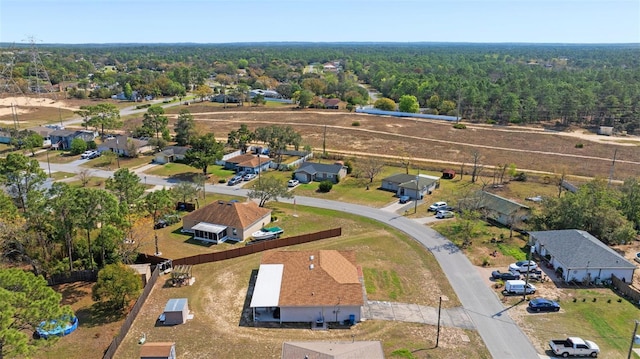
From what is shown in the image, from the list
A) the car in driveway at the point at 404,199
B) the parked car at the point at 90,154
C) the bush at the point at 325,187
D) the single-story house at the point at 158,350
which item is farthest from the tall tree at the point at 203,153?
the single-story house at the point at 158,350

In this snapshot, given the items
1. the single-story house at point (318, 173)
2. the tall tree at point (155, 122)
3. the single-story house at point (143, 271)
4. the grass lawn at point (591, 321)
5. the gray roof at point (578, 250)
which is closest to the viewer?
the grass lawn at point (591, 321)

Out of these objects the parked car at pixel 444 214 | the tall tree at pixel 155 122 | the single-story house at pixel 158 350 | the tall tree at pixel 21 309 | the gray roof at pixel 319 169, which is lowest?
the parked car at pixel 444 214

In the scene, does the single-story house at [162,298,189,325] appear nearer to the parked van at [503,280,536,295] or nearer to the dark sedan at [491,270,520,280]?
the parked van at [503,280,536,295]

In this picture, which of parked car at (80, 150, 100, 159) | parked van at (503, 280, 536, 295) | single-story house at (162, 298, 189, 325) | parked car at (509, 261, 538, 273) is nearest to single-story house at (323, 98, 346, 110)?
parked car at (80, 150, 100, 159)

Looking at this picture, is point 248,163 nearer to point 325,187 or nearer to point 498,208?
point 325,187

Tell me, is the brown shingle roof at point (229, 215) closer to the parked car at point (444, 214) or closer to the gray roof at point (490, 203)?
the parked car at point (444, 214)

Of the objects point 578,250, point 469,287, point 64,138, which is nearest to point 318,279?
point 469,287
